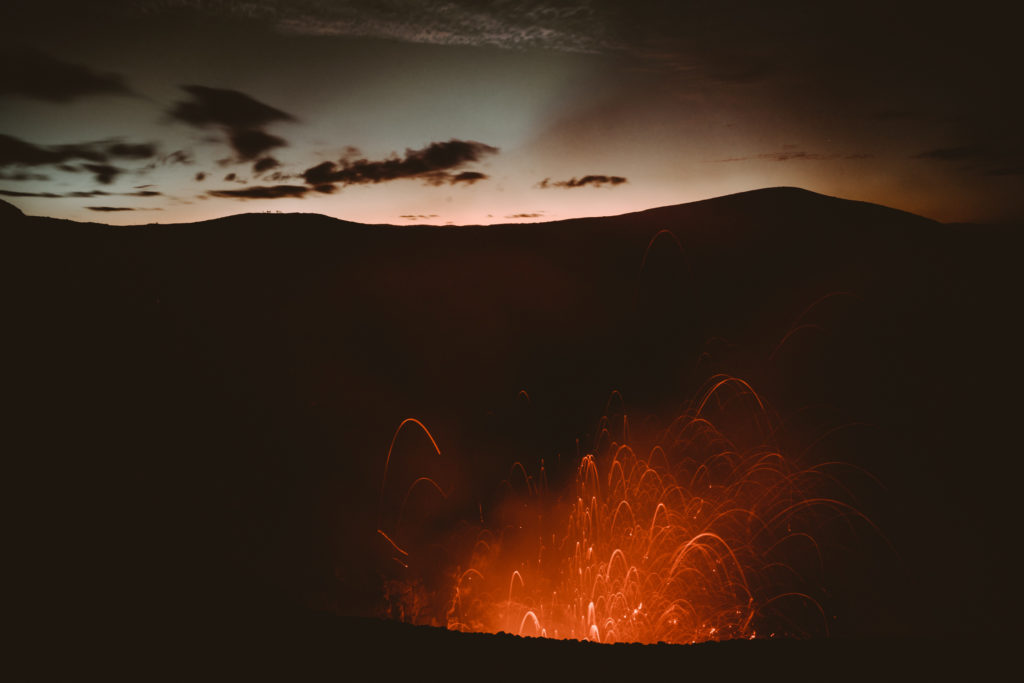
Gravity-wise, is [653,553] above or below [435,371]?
below

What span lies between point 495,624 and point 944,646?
11.0m

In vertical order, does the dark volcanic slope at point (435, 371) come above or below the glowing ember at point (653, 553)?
above

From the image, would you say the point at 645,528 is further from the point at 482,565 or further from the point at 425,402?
the point at 425,402

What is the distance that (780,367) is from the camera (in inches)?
1046

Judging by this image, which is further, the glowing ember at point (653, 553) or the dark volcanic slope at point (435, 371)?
the glowing ember at point (653, 553)

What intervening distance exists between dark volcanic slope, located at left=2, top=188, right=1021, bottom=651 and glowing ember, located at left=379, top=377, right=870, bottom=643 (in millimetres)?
1417

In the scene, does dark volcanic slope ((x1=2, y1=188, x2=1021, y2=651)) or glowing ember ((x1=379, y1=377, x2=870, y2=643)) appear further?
glowing ember ((x1=379, y1=377, x2=870, y2=643))

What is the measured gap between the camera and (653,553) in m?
14.3

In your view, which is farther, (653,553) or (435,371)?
(435,371)

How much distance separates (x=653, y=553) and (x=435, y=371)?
1661 centimetres

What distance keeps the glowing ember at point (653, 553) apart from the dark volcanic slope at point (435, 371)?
4.65 feet

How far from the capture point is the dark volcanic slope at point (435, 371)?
39.5ft

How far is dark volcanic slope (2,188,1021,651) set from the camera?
1205 centimetres

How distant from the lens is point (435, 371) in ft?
93.9
